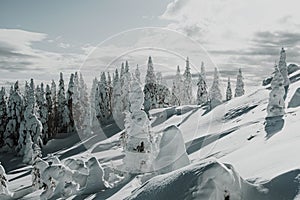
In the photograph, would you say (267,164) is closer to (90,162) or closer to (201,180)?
(201,180)

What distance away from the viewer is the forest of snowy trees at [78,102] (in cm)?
5850

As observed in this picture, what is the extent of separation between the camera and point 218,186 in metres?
7.76

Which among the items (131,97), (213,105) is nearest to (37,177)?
(131,97)

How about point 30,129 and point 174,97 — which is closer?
point 30,129

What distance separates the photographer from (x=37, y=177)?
3409 cm

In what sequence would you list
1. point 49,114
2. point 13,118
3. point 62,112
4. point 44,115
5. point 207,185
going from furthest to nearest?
point 49,114 → point 62,112 → point 44,115 → point 13,118 → point 207,185

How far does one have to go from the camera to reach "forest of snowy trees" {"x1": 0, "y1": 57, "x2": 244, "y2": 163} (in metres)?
58.5

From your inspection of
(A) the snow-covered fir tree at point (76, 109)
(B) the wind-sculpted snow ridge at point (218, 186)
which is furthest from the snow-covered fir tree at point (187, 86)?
(B) the wind-sculpted snow ridge at point (218, 186)

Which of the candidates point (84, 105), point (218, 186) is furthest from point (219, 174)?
point (84, 105)

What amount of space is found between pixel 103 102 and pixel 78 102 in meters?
5.54

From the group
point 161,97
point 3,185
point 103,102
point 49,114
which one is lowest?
point 3,185

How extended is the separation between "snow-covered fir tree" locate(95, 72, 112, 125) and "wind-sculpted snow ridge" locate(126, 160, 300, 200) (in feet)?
224

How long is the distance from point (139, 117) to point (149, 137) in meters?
1.52

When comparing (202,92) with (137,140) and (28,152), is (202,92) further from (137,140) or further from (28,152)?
(137,140)
